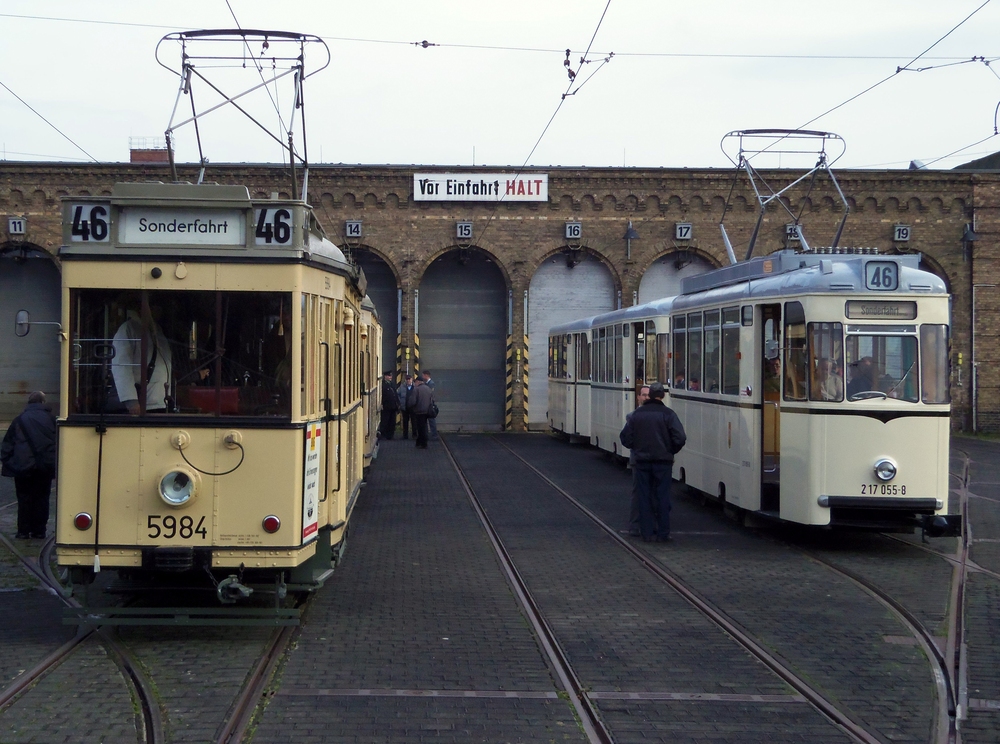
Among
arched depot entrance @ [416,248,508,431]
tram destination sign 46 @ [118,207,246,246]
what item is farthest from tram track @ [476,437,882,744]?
arched depot entrance @ [416,248,508,431]

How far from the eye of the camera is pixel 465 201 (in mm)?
34219

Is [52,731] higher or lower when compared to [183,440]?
lower

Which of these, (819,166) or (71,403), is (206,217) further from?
(819,166)

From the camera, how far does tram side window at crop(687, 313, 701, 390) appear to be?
49.5ft

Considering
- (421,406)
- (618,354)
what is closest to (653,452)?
(618,354)

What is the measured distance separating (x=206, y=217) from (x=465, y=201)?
26832 mm

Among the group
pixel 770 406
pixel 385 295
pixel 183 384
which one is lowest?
pixel 770 406

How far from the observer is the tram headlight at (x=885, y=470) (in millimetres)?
11609

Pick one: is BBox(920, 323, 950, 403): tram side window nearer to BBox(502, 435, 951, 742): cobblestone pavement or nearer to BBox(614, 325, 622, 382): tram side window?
BBox(502, 435, 951, 742): cobblestone pavement

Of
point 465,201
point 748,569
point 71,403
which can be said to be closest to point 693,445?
point 748,569

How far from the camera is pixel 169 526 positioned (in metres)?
7.57

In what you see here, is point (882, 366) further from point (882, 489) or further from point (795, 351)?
point (882, 489)

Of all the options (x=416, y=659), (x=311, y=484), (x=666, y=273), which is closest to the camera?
(x=416, y=659)

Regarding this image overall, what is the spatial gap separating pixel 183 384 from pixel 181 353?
0.21 metres
